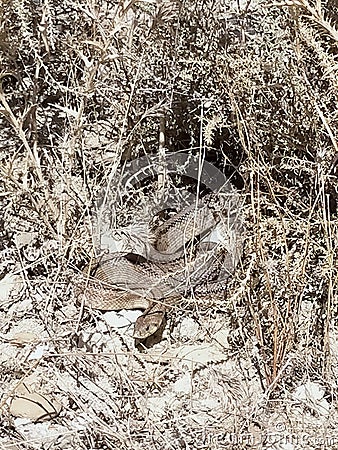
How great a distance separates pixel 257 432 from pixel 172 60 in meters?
1.74

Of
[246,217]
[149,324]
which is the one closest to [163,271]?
[149,324]

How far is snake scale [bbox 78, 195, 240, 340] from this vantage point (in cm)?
286

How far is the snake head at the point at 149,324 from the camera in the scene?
276 centimetres

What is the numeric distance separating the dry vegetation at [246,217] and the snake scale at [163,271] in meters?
0.10

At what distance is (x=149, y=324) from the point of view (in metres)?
2.79

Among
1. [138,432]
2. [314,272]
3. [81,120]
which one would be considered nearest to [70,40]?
[81,120]

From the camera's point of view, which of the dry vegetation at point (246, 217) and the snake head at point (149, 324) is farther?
the snake head at point (149, 324)

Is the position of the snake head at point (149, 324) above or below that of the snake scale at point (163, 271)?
below

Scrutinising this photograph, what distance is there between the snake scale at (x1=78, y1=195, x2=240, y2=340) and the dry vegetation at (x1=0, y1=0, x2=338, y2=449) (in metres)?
0.10

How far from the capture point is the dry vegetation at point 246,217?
245 cm

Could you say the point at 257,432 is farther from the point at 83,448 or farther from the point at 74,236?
the point at 74,236

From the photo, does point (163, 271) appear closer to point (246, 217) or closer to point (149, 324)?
point (149, 324)

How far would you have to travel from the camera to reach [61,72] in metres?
3.46

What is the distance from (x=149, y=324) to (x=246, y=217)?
1.97ft
